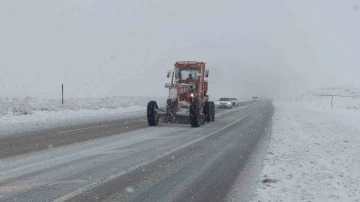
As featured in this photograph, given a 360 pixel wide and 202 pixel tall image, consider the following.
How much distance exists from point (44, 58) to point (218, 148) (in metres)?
105

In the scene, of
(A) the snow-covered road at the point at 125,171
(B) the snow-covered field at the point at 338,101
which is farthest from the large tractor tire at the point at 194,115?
(B) the snow-covered field at the point at 338,101

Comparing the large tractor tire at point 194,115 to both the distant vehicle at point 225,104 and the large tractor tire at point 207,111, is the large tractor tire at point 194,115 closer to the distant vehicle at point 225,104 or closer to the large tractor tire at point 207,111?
the large tractor tire at point 207,111

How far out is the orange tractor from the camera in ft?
62.1

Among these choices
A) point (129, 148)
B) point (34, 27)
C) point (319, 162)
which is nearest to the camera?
point (319, 162)

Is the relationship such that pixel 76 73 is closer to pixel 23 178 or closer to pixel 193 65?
pixel 193 65

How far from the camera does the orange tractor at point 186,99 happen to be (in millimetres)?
18922

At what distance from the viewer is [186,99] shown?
66.3 ft

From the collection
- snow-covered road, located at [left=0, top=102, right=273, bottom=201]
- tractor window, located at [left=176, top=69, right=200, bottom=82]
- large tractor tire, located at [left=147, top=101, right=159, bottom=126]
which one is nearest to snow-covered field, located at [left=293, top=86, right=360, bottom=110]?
tractor window, located at [left=176, top=69, right=200, bottom=82]

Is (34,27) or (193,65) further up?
(34,27)

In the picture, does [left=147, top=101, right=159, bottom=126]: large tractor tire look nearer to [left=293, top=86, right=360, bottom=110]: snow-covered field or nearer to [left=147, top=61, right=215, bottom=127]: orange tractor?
[left=147, top=61, right=215, bottom=127]: orange tractor

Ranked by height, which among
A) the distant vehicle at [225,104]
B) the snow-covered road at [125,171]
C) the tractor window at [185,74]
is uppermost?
the tractor window at [185,74]

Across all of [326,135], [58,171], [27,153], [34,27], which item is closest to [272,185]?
[58,171]

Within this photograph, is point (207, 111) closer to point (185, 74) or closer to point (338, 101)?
point (185, 74)

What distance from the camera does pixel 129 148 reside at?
11.2 metres
